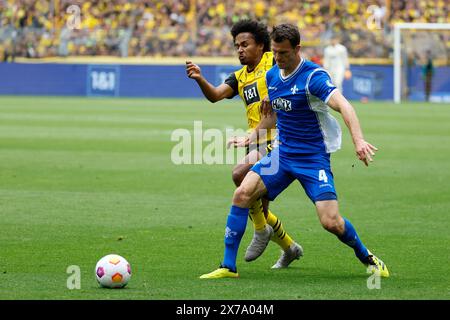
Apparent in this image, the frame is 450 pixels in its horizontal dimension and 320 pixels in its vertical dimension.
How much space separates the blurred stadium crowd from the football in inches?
1379

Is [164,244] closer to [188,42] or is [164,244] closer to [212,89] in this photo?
[212,89]

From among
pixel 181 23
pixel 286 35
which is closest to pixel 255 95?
pixel 286 35

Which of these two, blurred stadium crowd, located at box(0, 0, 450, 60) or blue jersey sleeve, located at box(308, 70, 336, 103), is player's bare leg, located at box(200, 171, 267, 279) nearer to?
blue jersey sleeve, located at box(308, 70, 336, 103)

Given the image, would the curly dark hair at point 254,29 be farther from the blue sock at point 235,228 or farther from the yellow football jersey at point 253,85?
the blue sock at point 235,228

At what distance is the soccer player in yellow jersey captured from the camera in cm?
921

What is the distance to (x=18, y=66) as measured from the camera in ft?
140

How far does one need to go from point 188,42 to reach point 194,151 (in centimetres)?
2359

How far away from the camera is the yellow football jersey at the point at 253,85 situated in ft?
31.3

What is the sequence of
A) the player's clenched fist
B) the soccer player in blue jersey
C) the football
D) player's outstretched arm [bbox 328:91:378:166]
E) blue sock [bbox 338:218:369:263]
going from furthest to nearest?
the player's clenched fist, blue sock [bbox 338:218:369:263], the soccer player in blue jersey, player's outstretched arm [bbox 328:91:378:166], the football

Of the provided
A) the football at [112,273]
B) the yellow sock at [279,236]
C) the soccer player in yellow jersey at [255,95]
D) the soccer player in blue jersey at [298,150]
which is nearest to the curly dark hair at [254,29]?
the soccer player in yellow jersey at [255,95]

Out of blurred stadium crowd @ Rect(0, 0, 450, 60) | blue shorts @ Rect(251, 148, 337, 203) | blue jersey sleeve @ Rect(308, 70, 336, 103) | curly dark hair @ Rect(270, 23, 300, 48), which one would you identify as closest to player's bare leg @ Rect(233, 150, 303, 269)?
blue shorts @ Rect(251, 148, 337, 203)

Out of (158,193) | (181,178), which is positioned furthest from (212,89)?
(181,178)

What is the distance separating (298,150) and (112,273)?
1.95 meters

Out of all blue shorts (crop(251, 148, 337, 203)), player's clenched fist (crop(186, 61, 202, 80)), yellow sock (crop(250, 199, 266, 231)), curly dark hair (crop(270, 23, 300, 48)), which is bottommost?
yellow sock (crop(250, 199, 266, 231))
